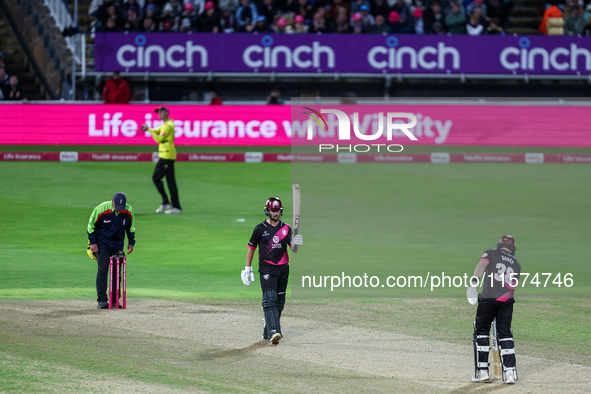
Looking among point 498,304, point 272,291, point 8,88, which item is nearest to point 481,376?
point 498,304

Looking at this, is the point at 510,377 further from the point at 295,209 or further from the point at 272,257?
the point at 295,209

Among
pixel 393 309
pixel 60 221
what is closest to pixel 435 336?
pixel 393 309

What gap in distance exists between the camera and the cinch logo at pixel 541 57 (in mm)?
30375

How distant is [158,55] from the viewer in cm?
2978

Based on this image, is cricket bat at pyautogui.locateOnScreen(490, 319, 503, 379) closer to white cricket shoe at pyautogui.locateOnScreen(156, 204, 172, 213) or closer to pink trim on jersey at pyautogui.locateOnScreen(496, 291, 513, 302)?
pink trim on jersey at pyautogui.locateOnScreen(496, 291, 513, 302)

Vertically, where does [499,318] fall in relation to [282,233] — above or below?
below

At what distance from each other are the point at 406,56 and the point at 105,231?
18.4 meters

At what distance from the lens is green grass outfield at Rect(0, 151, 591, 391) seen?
1416cm

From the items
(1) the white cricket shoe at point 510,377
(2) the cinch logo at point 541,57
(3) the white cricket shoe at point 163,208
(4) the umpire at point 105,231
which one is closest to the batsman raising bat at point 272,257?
(4) the umpire at point 105,231

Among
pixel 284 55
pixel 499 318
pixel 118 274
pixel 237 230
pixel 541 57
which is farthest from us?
pixel 541 57

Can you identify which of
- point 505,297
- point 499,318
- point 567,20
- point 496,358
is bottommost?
point 496,358

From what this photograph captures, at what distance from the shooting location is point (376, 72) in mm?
30172

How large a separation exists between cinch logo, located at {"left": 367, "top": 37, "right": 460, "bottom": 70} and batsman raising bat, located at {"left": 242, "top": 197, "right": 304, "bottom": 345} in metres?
19.2

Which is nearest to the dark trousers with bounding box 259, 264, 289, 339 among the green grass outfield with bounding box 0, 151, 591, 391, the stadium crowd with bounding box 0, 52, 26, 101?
the green grass outfield with bounding box 0, 151, 591, 391
